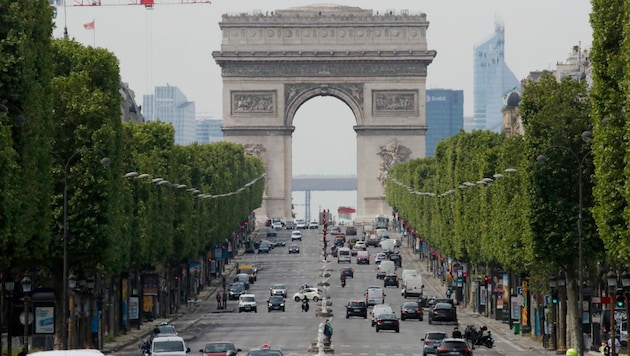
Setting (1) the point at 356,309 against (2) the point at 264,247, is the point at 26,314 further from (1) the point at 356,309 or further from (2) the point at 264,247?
(2) the point at 264,247

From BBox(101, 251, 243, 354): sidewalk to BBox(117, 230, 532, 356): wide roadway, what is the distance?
847 millimetres

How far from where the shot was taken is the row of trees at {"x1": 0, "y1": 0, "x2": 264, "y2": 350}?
207ft

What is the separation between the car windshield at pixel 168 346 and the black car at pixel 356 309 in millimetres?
48740

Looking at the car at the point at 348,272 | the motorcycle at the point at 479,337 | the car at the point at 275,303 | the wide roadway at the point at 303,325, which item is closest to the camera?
the wide roadway at the point at 303,325

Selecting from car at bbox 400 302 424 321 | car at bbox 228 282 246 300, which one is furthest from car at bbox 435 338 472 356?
car at bbox 228 282 246 300

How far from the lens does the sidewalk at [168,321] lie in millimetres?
95787

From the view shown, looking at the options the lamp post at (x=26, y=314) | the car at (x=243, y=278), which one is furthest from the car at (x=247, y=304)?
the lamp post at (x=26, y=314)

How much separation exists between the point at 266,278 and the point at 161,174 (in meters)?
42.3

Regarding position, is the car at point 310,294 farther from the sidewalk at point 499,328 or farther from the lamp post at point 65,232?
the lamp post at point 65,232

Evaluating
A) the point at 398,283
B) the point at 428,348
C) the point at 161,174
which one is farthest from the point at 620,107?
the point at 398,283

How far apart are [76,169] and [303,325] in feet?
102

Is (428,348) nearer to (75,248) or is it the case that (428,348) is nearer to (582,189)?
(582,189)

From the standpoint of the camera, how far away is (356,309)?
119875 millimetres

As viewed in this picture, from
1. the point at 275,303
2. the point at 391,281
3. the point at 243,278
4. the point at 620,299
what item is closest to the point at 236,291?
the point at 243,278
